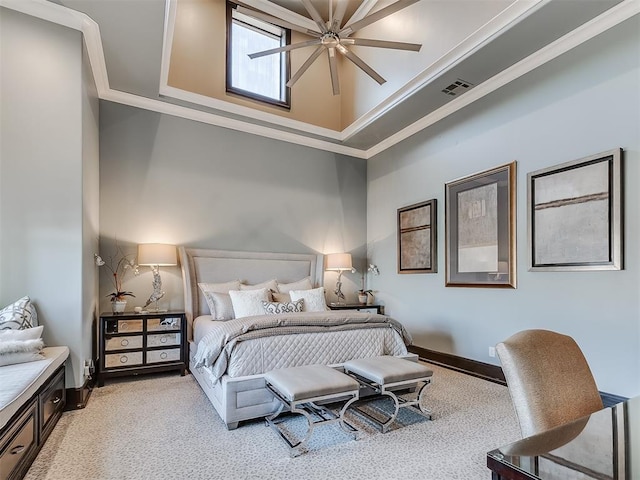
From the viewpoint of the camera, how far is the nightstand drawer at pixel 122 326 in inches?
147

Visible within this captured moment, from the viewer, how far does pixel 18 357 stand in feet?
7.93

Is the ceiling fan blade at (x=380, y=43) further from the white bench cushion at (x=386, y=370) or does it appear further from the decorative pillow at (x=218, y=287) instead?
the decorative pillow at (x=218, y=287)

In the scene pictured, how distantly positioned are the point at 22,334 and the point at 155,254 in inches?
65.2

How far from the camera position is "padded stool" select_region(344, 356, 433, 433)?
2666mm

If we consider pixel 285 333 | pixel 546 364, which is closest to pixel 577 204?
pixel 546 364

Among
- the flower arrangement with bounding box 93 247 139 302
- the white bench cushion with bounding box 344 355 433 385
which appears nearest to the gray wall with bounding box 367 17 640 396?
the white bench cushion with bounding box 344 355 433 385

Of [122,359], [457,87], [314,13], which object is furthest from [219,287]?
[457,87]

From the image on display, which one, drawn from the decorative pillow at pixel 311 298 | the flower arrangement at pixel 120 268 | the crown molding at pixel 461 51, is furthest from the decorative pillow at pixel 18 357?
the crown molding at pixel 461 51

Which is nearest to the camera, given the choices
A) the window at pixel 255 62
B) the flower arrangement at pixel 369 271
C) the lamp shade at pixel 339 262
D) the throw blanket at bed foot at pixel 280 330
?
the throw blanket at bed foot at pixel 280 330

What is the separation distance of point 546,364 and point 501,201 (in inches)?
117

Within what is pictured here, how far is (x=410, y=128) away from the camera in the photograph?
5.20 m

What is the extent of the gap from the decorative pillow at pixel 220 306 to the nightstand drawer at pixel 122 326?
0.78m

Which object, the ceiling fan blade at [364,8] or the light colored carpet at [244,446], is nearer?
the light colored carpet at [244,446]

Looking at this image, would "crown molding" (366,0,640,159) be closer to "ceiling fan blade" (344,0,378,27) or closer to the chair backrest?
"ceiling fan blade" (344,0,378,27)
